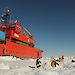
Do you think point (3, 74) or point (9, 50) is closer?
point (3, 74)

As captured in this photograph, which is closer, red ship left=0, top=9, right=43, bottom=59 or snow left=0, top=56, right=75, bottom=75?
snow left=0, top=56, right=75, bottom=75

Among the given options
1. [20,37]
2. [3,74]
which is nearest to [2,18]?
[20,37]

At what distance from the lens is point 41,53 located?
135 feet

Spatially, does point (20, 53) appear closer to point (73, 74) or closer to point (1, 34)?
point (1, 34)

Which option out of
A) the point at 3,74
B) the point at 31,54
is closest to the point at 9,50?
the point at 31,54

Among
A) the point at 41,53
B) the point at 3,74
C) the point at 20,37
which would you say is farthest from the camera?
the point at 41,53

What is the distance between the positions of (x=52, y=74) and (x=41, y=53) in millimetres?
37065

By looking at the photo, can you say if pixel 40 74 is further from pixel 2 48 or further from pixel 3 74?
pixel 2 48

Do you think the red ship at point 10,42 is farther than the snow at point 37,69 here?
Yes

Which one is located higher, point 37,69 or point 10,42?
point 10,42

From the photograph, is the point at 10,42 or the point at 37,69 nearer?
the point at 37,69

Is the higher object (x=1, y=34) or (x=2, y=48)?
(x=1, y=34)

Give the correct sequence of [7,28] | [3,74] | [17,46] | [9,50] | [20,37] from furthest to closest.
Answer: [20,37], [7,28], [17,46], [9,50], [3,74]

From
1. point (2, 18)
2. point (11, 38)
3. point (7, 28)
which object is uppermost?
point (2, 18)
